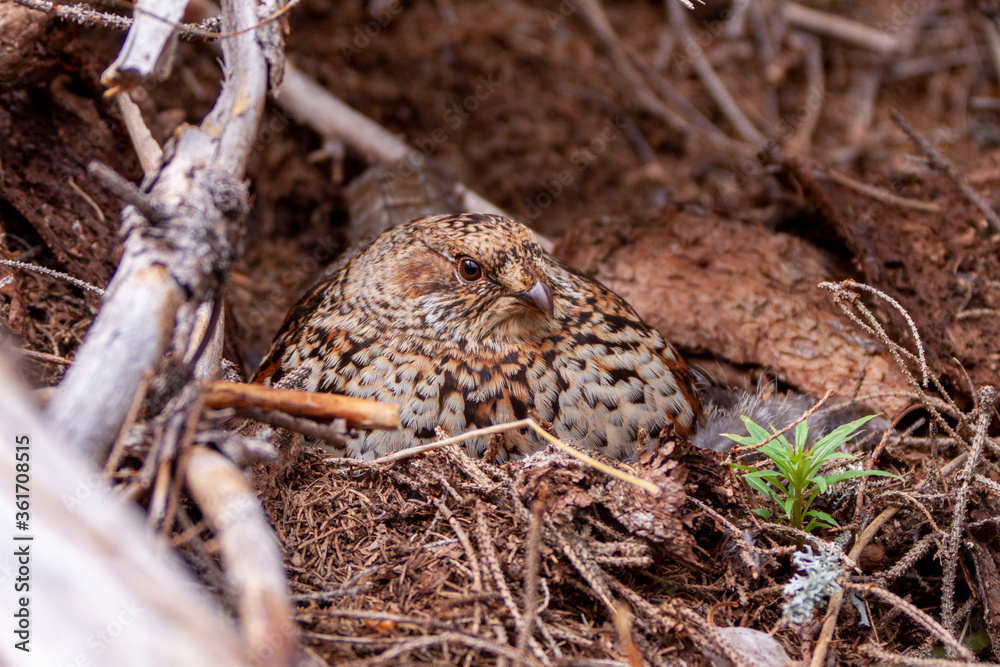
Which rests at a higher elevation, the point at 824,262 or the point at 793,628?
the point at 824,262

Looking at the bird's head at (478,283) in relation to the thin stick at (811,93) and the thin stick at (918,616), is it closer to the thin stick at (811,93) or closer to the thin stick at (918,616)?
the thin stick at (918,616)

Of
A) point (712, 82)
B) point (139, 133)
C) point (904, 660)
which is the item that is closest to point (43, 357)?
point (139, 133)

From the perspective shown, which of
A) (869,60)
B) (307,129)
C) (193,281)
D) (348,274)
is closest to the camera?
(193,281)

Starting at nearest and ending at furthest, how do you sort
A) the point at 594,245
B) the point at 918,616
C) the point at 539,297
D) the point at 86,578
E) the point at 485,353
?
the point at 86,578 → the point at 918,616 → the point at 539,297 → the point at 485,353 → the point at 594,245

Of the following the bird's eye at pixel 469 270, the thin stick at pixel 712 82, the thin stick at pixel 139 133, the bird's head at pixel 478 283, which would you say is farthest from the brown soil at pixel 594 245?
the bird's eye at pixel 469 270

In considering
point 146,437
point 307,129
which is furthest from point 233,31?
point 307,129

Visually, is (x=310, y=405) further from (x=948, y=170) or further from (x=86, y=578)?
(x=948, y=170)

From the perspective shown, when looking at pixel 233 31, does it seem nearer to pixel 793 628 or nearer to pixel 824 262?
pixel 793 628
